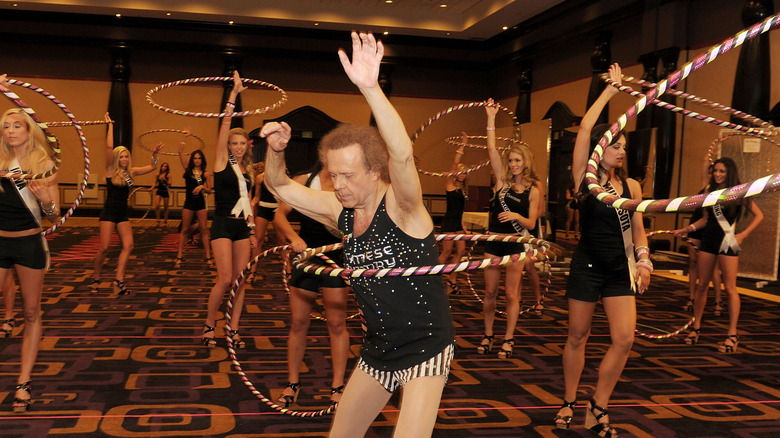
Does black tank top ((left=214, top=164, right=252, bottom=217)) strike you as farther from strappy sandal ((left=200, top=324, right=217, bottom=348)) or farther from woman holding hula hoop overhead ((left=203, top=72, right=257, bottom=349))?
strappy sandal ((left=200, top=324, right=217, bottom=348))

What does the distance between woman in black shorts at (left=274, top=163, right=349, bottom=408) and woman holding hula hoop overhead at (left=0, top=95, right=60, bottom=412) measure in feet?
5.25

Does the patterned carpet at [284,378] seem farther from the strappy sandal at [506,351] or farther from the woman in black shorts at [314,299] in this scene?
the woman in black shorts at [314,299]

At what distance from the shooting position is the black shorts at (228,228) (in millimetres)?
6258

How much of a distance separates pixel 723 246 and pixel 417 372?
5504mm

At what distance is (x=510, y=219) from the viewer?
6578 mm

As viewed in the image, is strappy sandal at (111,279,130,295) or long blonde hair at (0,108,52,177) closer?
long blonde hair at (0,108,52,177)

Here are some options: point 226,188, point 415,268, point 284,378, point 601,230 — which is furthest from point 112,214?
point 415,268

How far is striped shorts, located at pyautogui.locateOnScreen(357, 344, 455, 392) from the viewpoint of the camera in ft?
9.03

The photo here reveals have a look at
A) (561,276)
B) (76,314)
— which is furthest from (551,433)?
(561,276)

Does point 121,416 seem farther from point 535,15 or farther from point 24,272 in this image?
point 535,15

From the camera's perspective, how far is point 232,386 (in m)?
5.21

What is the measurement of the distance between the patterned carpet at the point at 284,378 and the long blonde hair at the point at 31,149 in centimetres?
160

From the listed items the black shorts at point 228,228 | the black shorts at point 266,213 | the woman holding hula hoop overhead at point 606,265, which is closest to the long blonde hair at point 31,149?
the black shorts at point 228,228

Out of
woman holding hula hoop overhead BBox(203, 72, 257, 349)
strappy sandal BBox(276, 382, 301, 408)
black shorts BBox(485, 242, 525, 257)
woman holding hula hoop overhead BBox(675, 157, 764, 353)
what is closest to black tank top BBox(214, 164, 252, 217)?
woman holding hula hoop overhead BBox(203, 72, 257, 349)
